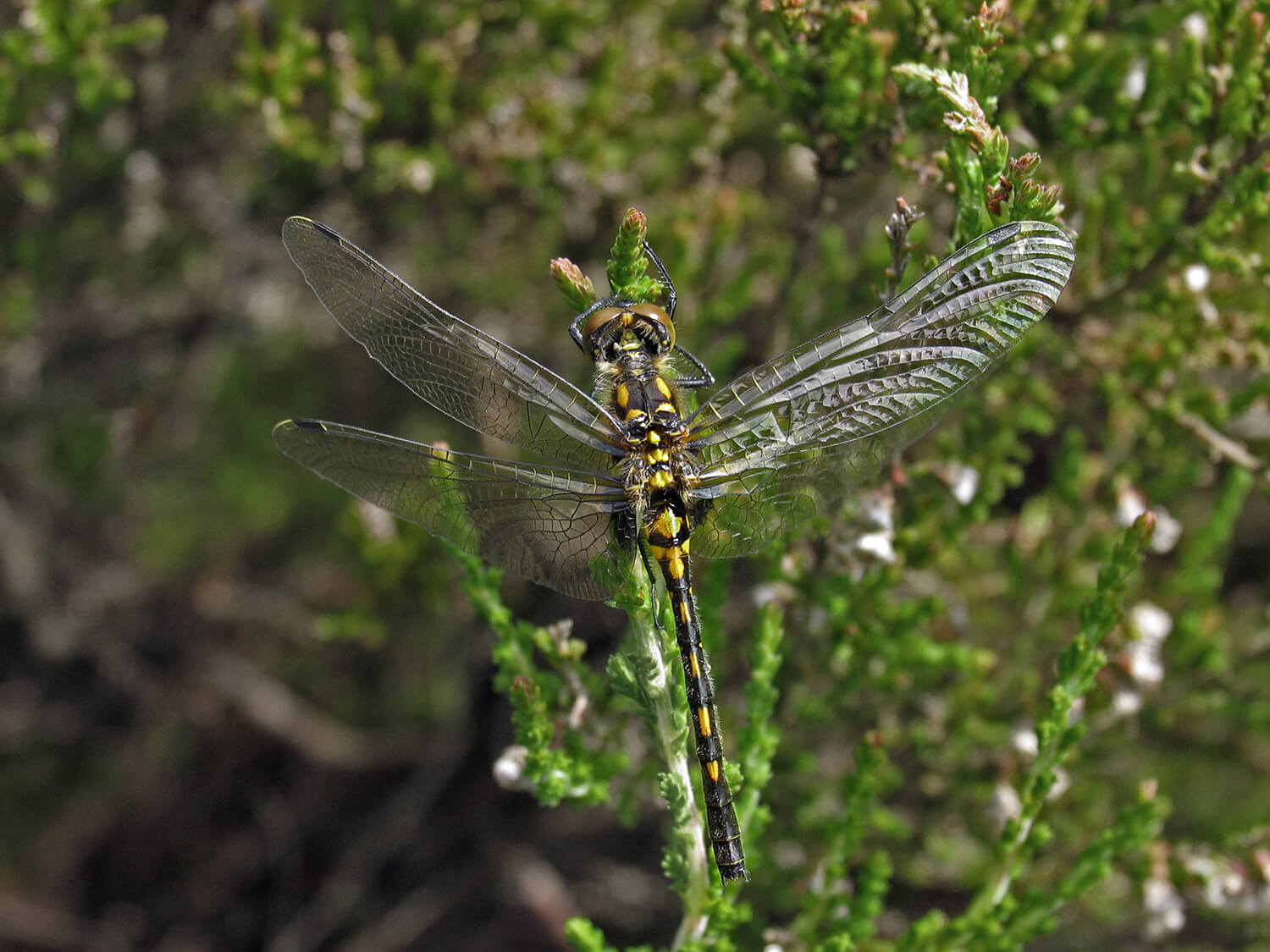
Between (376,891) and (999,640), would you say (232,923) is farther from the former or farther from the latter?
(999,640)

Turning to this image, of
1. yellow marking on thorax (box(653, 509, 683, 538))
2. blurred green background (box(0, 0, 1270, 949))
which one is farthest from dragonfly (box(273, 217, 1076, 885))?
blurred green background (box(0, 0, 1270, 949))

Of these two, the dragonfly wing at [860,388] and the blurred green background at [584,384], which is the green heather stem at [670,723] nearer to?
the blurred green background at [584,384]

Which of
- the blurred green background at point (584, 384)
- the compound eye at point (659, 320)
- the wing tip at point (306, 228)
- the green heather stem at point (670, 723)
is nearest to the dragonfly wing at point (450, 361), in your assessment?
the wing tip at point (306, 228)

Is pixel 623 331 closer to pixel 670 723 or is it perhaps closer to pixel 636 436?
pixel 636 436

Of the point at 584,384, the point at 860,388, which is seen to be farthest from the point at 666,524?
the point at 584,384

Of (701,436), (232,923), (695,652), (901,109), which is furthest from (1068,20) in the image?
(232,923)

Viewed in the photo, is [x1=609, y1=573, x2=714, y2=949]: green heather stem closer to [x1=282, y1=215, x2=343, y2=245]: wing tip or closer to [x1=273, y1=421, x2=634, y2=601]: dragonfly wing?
[x1=273, y1=421, x2=634, y2=601]: dragonfly wing
